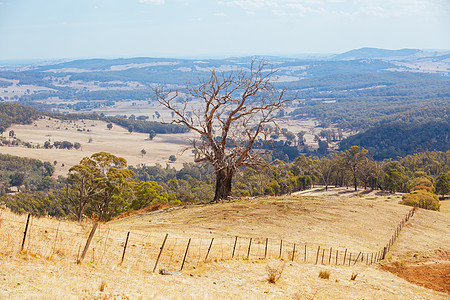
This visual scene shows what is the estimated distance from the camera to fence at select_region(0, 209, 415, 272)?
9109mm

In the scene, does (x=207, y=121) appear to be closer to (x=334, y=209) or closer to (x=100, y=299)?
(x=334, y=209)

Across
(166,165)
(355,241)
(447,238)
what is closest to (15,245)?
(355,241)

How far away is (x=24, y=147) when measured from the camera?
581 feet

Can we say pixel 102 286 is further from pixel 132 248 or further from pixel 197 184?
pixel 197 184

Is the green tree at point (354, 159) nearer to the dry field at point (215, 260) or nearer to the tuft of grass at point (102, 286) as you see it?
the dry field at point (215, 260)

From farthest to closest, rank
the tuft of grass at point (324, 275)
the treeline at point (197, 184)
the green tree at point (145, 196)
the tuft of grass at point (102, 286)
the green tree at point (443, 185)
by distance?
1. the green tree at point (443, 185)
2. the green tree at point (145, 196)
3. the treeline at point (197, 184)
4. the tuft of grass at point (324, 275)
5. the tuft of grass at point (102, 286)

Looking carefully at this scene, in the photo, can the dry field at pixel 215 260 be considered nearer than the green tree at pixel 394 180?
Yes

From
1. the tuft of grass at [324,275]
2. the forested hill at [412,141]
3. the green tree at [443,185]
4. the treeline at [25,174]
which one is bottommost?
the treeline at [25,174]

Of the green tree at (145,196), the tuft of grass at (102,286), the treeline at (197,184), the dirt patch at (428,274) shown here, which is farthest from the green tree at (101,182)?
the tuft of grass at (102,286)

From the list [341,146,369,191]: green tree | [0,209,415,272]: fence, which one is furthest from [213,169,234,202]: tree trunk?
[341,146,369,191]: green tree

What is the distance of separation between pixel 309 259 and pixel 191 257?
487 centimetres

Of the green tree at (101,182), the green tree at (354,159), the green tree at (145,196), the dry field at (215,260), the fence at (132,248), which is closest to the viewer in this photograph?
the dry field at (215,260)

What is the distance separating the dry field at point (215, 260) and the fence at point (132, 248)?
42mm

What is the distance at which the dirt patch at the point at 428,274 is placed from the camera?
1201 centimetres
